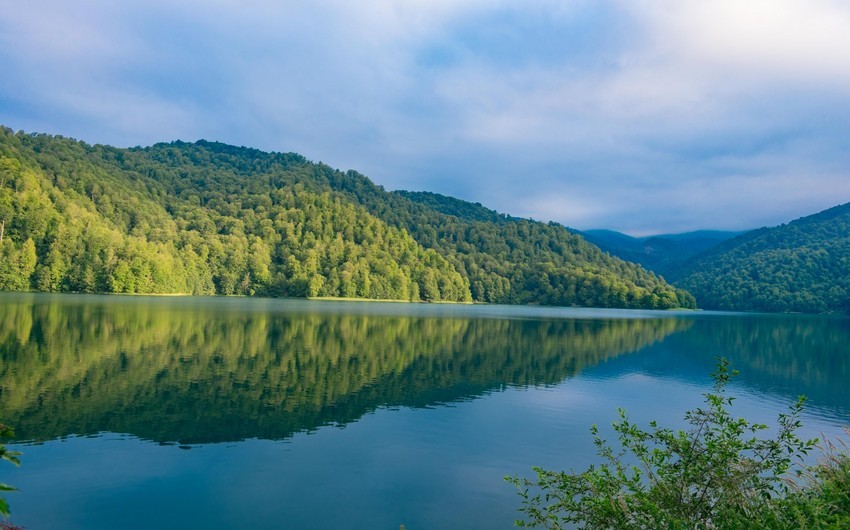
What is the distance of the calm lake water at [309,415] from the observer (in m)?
15.0

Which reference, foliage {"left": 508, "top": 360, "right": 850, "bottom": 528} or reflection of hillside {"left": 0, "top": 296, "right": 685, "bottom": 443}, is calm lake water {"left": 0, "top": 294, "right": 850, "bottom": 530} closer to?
reflection of hillside {"left": 0, "top": 296, "right": 685, "bottom": 443}

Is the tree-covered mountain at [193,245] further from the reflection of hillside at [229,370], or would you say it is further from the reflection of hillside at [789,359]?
the reflection of hillside at [789,359]

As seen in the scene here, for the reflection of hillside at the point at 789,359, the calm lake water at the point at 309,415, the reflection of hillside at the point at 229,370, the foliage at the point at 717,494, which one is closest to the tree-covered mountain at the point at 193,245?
the reflection of hillside at the point at 229,370

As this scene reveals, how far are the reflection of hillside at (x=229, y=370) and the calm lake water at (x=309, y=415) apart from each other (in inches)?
6.4

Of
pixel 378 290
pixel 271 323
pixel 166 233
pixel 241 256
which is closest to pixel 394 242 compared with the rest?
pixel 378 290

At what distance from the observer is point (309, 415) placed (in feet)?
80.7

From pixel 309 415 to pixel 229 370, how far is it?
36.0 ft

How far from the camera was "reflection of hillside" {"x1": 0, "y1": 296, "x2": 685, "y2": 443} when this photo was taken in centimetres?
2238

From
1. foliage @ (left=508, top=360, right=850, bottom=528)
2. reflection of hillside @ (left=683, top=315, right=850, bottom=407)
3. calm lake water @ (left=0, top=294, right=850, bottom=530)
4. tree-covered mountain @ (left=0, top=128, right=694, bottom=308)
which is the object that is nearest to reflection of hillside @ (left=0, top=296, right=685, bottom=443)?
calm lake water @ (left=0, top=294, right=850, bottom=530)

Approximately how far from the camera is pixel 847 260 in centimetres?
19038

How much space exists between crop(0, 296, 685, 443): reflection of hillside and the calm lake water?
0.16m

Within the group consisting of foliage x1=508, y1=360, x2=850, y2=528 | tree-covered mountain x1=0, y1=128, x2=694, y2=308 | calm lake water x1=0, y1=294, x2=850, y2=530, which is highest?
tree-covered mountain x1=0, y1=128, x2=694, y2=308

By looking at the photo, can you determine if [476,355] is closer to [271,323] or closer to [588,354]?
[588,354]

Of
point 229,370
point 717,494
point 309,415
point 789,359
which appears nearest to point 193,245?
point 229,370
